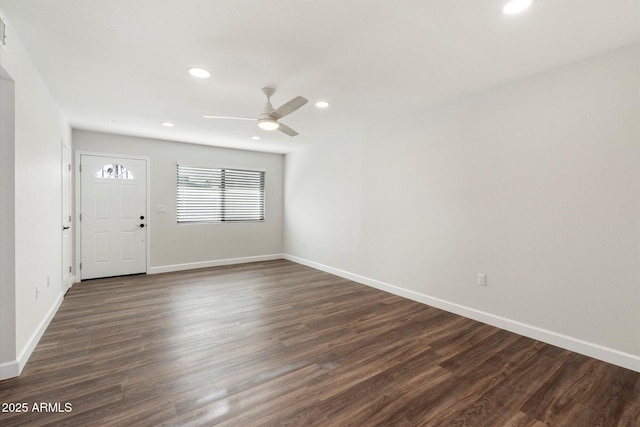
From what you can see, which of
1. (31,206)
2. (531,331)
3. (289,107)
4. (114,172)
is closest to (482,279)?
(531,331)

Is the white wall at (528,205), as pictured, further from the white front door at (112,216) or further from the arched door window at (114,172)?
the arched door window at (114,172)

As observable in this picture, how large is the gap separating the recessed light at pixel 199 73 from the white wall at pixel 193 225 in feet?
10.7

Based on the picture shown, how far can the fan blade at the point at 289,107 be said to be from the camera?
103 inches

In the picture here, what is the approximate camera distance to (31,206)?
98.9 inches

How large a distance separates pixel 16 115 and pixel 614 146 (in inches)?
184

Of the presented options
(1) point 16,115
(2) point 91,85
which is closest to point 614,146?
(1) point 16,115

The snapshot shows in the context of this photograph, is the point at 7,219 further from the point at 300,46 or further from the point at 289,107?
the point at 300,46

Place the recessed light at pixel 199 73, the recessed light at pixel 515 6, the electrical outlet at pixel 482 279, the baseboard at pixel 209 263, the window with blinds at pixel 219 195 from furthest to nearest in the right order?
the window with blinds at pixel 219 195 → the baseboard at pixel 209 263 → the electrical outlet at pixel 482 279 → the recessed light at pixel 199 73 → the recessed light at pixel 515 6

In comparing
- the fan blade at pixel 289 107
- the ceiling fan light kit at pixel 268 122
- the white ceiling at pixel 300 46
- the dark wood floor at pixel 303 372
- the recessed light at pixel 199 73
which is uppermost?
the white ceiling at pixel 300 46

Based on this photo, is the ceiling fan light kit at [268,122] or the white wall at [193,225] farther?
the white wall at [193,225]

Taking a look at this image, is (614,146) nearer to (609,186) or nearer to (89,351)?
(609,186)

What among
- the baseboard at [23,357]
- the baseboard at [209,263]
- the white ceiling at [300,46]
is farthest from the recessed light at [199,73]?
the baseboard at [209,263]

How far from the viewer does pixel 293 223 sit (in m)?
6.59

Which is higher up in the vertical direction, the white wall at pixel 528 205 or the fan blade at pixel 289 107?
the fan blade at pixel 289 107
